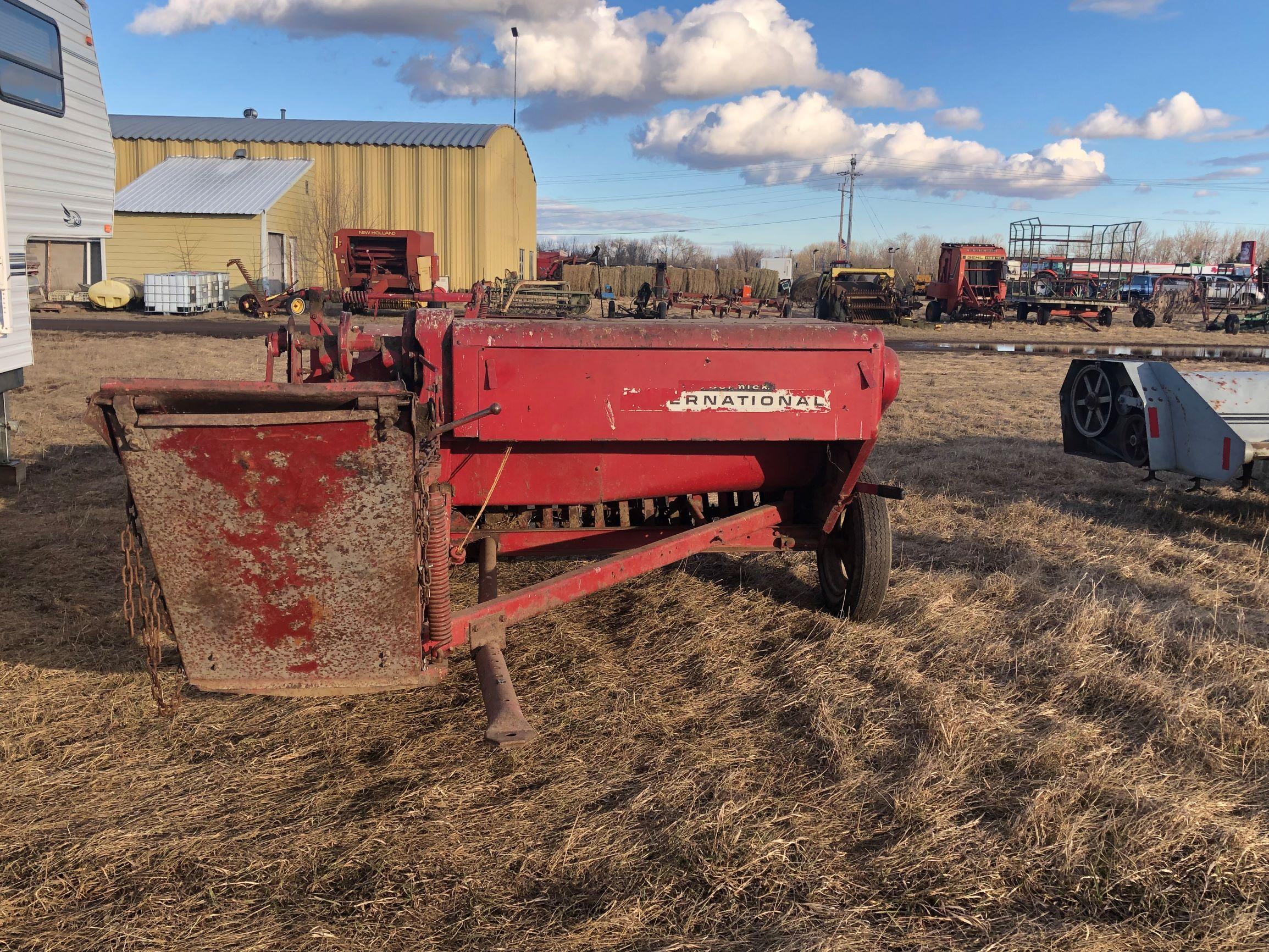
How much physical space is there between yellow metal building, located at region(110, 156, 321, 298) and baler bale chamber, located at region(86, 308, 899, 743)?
28255 mm

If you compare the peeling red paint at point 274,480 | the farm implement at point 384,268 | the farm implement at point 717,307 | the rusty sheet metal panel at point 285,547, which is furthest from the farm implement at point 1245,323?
the peeling red paint at point 274,480

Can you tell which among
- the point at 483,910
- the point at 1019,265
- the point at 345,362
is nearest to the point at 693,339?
the point at 345,362

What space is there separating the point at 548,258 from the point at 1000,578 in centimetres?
3702

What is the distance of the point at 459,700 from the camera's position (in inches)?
146

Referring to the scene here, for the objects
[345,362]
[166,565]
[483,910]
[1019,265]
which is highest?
[1019,265]

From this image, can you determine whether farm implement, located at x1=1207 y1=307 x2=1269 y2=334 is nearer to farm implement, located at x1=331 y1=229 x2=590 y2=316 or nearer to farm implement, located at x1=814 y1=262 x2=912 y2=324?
farm implement, located at x1=814 y1=262 x2=912 y2=324

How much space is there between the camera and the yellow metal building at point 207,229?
30.6m

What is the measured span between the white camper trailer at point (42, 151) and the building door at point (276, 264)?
24.2 m

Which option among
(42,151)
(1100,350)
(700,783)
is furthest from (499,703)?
(1100,350)

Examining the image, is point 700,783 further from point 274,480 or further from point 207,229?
point 207,229

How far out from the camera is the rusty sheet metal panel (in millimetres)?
2725

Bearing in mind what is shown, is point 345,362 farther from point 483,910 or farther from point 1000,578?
point 1000,578

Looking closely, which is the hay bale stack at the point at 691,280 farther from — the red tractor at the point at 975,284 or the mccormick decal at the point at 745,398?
the mccormick decal at the point at 745,398

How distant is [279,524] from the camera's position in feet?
9.29
